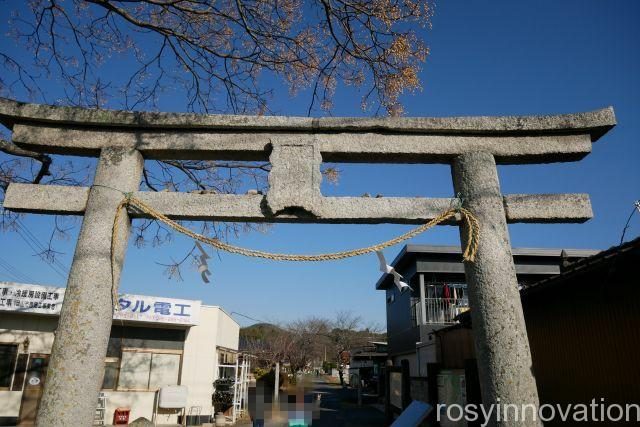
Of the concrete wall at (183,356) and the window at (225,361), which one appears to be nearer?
the concrete wall at (183,356)

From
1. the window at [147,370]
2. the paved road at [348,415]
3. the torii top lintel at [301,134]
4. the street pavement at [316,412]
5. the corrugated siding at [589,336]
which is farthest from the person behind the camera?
the paved road at [348,415]

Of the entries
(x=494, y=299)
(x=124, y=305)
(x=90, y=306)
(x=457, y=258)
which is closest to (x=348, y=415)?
(x=457, y=258)

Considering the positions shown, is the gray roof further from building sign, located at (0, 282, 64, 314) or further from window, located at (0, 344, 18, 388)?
window, located at (0, 344, 18, 388)

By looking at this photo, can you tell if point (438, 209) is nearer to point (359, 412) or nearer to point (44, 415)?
point (44, 415)

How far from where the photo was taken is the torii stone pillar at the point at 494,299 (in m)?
3.36

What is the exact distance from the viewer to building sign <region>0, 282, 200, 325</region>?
1362 cm

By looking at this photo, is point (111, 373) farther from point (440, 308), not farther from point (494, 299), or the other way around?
point (494, 299)

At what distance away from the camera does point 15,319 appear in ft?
46.0

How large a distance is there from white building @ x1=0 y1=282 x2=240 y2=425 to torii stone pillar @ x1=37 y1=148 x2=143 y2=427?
11.4m

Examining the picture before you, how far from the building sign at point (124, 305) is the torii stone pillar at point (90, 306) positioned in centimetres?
1011

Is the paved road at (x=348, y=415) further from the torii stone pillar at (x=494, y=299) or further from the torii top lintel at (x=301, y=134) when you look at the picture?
the torii top lintel at (x=301, y=134)

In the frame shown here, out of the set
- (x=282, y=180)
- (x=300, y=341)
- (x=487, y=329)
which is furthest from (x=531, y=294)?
(x=300, y=341)

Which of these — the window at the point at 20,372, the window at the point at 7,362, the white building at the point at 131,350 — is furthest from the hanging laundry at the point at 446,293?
the window at the point at 7,362

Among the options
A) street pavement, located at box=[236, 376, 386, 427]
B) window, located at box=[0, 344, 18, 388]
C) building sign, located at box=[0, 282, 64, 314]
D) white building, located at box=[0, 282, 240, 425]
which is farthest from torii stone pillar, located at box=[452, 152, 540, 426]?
window, located at box=[0, 344, 18, 388]
